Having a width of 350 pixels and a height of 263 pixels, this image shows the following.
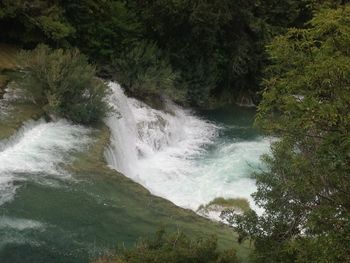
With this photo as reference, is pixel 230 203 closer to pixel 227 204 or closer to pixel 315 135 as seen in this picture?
pixel 227 204

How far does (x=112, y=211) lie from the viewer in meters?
10.6

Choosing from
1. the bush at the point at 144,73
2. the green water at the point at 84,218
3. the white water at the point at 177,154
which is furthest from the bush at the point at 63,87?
the bush at the point at 144,73

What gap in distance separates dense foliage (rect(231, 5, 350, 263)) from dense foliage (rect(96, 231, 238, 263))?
0.59 metres

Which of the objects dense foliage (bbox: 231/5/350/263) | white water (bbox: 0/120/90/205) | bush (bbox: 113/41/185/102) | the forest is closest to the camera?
dense foliage (bbox: 231/5/350/263)

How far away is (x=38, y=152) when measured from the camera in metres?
12.5

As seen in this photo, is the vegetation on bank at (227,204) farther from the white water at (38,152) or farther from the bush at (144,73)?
the bush at (144,73)

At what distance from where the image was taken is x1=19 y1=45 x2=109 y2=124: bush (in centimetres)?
1459

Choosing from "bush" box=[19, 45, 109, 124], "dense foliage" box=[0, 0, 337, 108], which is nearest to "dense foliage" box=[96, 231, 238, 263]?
"bush" box=[19, 45, 109, 124]

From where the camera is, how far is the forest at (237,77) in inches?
217

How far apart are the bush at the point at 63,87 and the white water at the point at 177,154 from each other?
41.9 inches

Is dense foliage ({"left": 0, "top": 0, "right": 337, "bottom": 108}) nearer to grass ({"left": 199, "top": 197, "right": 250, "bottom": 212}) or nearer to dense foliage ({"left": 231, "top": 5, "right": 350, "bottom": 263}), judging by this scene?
grass ({"left": 199, "top": 197, "right": 250, "bottom": 212})

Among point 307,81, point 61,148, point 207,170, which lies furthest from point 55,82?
point 307,81

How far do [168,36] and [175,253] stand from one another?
17.3 meters

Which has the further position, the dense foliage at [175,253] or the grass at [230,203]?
the grass at [230,203]
